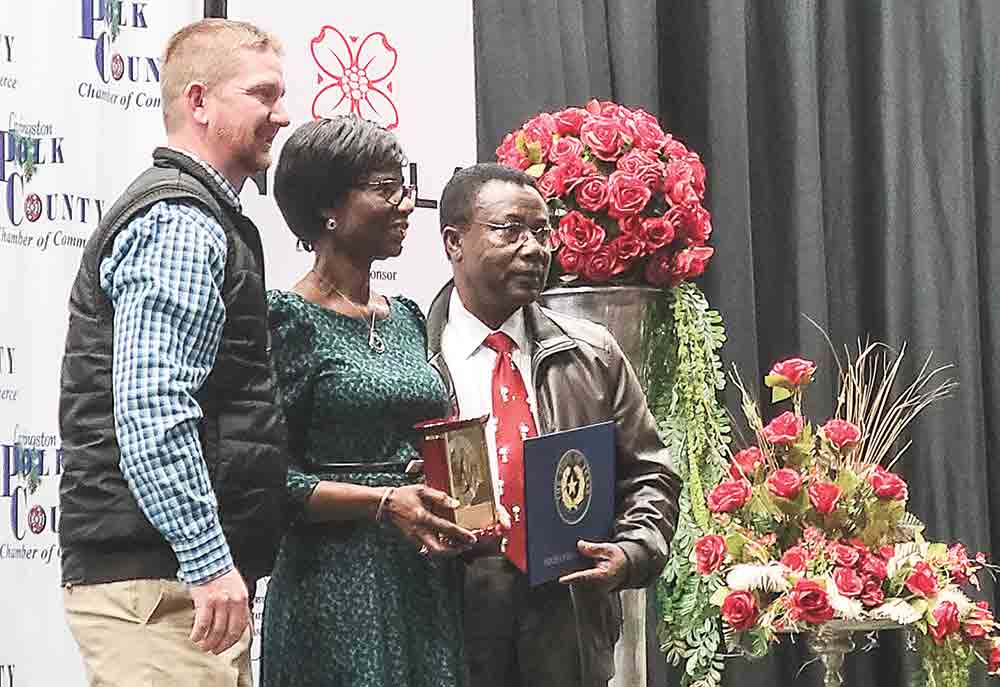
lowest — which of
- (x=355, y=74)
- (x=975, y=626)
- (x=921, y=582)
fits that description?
(x=975, y=626)

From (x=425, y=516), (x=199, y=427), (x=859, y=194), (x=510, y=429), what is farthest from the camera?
(x=859, y=194)

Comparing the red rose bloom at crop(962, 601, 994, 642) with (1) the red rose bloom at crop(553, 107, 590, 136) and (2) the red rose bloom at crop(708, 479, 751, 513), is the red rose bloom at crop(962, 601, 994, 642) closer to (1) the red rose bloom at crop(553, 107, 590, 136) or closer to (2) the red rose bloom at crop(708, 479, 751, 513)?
(2) the red rose bloom at crop(708, 479, 751, 513)

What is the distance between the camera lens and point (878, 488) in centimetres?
334

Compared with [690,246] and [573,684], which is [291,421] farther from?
[690,246]

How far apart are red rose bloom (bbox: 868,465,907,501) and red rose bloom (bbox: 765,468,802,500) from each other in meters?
0.16

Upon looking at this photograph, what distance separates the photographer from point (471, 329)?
2688mm

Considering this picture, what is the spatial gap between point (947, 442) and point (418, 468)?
9.36ft

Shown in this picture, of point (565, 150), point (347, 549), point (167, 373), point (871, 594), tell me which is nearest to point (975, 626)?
point (871, 594)

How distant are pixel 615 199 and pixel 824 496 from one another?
0.74 m

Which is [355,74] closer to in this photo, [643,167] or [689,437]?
[643,167]

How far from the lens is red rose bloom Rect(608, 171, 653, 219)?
3238 millimetres

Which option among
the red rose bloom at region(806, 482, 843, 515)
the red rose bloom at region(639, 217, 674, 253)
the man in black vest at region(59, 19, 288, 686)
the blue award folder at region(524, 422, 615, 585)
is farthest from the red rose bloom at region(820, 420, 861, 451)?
the man in black vest at region(59, 19, 288, 686)

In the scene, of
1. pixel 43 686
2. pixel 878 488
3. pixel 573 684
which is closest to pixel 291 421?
pixel 573 684

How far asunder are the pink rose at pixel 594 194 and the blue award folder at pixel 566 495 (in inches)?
30.5
